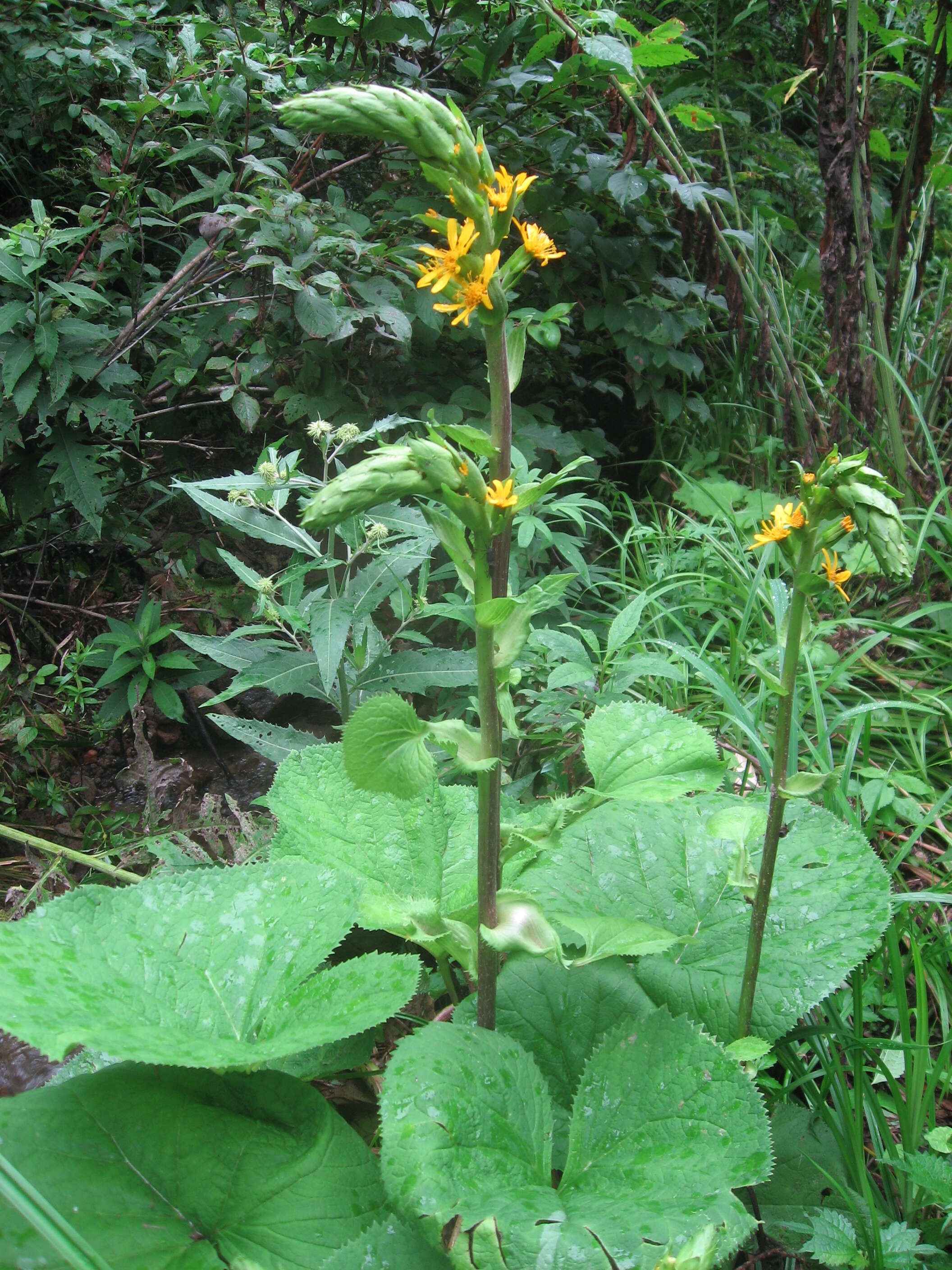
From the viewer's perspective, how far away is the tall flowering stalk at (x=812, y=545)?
760mm

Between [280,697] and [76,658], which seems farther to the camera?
[280,697]

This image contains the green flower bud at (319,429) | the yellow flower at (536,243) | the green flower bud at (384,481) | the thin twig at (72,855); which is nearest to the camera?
the green flower bud at (384,481)

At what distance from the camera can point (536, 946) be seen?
0.83 m

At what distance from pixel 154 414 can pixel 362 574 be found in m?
1.17

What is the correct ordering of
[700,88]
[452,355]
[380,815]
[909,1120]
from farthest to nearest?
[700,88] → [452,355] → [380,815] → [909,1120]

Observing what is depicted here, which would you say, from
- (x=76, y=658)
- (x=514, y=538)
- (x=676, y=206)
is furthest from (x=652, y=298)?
(x=76, y=658)

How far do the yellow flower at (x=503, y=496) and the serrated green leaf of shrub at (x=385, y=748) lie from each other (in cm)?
20

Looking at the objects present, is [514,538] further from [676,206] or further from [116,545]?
[676,206]

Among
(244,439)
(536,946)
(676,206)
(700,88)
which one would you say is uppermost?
(700,88)

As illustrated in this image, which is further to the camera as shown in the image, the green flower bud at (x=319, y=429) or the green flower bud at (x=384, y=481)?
the green flower bud at (x=319, y=429)

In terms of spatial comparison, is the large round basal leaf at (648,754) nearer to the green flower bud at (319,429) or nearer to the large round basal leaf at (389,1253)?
the large round basal leaf at (389,1253)

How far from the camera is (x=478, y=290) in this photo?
74 centimetres

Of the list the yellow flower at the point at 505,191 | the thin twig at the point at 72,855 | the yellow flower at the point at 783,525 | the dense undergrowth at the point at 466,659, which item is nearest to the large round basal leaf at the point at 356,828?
the dense undergrowth at the point at 466,659

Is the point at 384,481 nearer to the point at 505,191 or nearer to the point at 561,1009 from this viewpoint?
the point at 505,191
